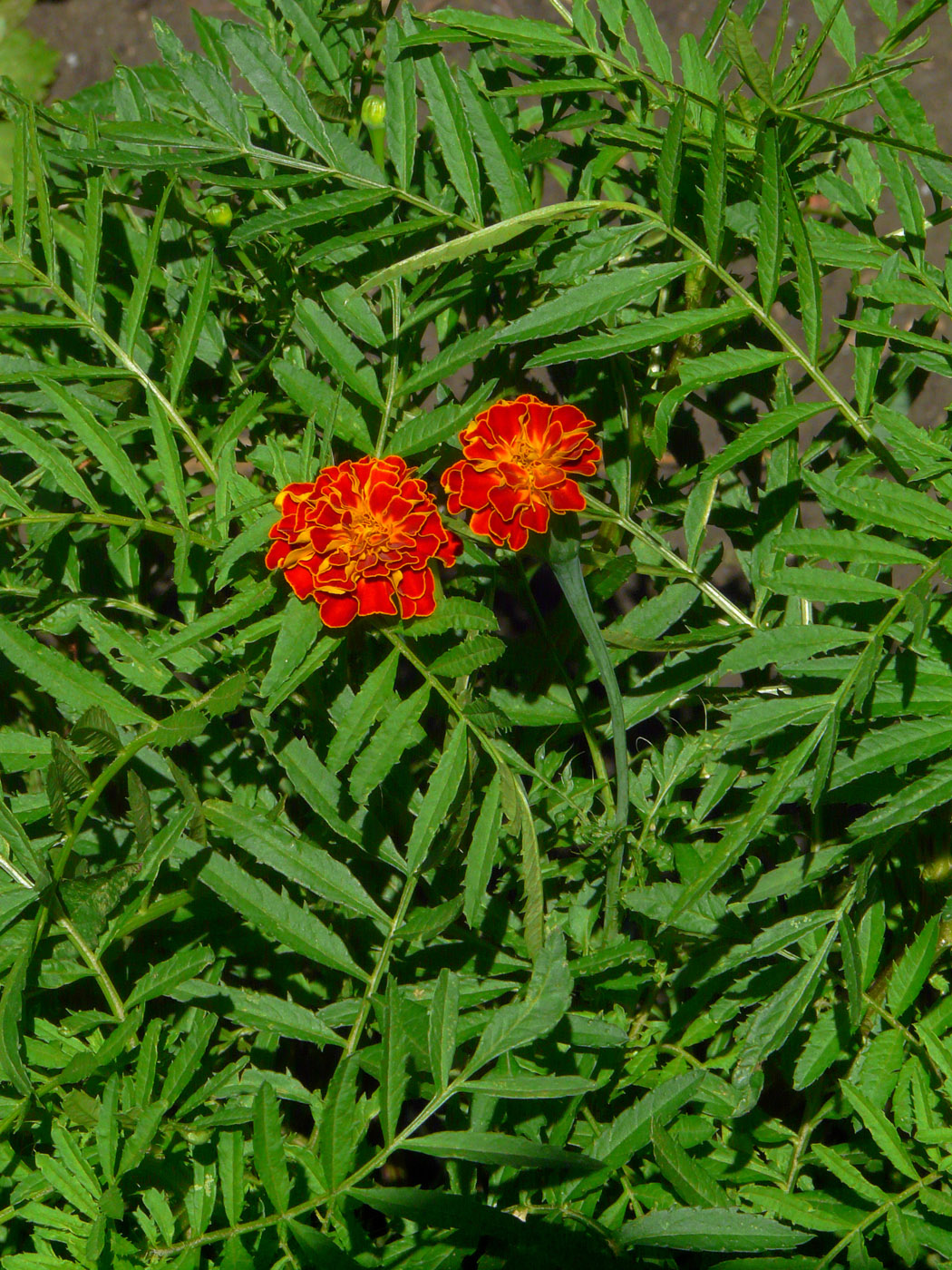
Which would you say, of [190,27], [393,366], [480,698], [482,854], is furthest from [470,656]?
[190,27]

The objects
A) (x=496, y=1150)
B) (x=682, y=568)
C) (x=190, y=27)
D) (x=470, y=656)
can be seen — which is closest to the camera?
(x=496, y=1150)

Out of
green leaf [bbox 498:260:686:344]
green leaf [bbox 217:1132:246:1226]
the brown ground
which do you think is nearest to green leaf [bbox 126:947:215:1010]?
green leaf [bbox 217:1132:246:1226]

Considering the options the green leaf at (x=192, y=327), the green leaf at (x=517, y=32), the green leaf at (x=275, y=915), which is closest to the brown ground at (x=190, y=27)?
the green leaf at (x=517, y=32)

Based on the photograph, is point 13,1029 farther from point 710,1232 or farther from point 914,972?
point 914,972

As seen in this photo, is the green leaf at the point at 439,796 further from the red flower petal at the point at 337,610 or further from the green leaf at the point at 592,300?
the green leaf at the point at 592,300

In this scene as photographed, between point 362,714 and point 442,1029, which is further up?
point 362,714

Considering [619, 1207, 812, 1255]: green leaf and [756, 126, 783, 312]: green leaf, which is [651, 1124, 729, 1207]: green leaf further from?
[756, 126, 783, 312]: green leaf
